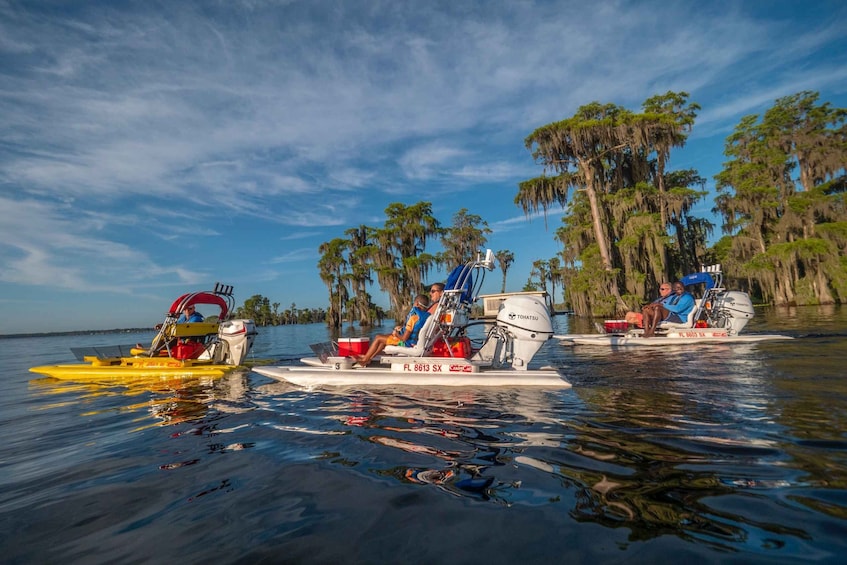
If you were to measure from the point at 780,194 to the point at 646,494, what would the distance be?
126ft

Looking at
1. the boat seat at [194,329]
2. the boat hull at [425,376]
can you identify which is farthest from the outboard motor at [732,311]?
Answer: the boat seat at [194,329]

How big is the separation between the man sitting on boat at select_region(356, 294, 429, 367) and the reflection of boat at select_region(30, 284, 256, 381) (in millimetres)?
5242

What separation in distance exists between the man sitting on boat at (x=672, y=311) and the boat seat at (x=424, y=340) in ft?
29.0

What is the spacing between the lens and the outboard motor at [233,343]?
11820mm

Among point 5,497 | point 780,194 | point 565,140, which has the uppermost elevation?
point 565,140

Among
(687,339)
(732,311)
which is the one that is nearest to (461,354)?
(687,339)

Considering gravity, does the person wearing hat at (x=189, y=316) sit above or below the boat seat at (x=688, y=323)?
above

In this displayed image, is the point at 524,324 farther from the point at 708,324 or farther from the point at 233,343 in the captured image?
the point at 708,324

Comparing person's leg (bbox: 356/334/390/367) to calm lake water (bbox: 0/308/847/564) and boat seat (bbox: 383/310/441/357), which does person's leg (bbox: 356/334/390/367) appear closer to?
boat seat (bbox: 383/310/441/357)

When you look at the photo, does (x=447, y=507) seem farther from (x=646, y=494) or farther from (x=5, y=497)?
(x=5, y=497)

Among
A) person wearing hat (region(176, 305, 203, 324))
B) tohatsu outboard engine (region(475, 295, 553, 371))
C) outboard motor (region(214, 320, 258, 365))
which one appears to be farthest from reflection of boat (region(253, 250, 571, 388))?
person wearing hat (region(176, 305, 203, 324))

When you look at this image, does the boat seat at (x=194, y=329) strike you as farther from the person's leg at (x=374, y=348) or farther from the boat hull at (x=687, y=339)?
the boat hull at (x=687, y=339)

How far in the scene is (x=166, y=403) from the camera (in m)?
7.53

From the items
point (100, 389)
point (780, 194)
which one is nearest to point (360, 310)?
point (100, 389)
